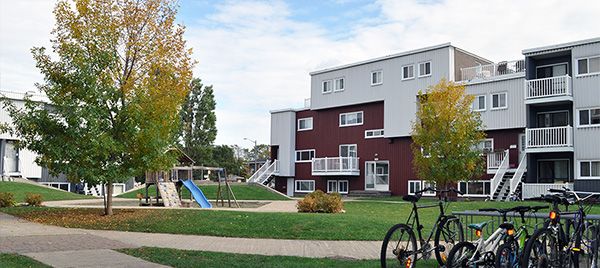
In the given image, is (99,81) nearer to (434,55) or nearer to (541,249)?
(541,249)

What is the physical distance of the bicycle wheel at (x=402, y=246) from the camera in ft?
28.4

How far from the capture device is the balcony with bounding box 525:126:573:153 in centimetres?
3070

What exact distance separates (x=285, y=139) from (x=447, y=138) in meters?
21.8

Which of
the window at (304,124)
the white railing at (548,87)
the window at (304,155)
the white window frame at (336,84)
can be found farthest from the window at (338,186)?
the white railing at (548,87)

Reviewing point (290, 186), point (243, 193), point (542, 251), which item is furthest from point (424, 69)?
point (542, 251)

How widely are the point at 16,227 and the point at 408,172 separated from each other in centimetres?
2801

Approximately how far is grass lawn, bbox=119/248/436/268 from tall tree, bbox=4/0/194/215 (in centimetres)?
810

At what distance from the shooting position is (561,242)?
26.8ft

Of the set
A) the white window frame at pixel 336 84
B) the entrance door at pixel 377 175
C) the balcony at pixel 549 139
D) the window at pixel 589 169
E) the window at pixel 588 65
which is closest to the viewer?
the window at pixel 588 65

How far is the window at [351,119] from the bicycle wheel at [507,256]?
35.9 m

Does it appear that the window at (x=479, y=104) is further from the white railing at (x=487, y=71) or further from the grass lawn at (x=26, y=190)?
the grass lawn at (x=26, y=190)

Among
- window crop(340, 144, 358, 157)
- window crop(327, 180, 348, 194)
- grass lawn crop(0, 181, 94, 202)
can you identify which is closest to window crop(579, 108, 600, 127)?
window crop(340, 144, 358, 157)

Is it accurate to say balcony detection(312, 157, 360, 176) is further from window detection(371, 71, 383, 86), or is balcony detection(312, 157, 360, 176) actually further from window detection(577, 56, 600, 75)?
window detection(577, 56, 600, 75)

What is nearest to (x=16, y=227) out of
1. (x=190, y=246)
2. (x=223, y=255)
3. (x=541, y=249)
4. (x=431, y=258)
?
(x=190, y=246)
